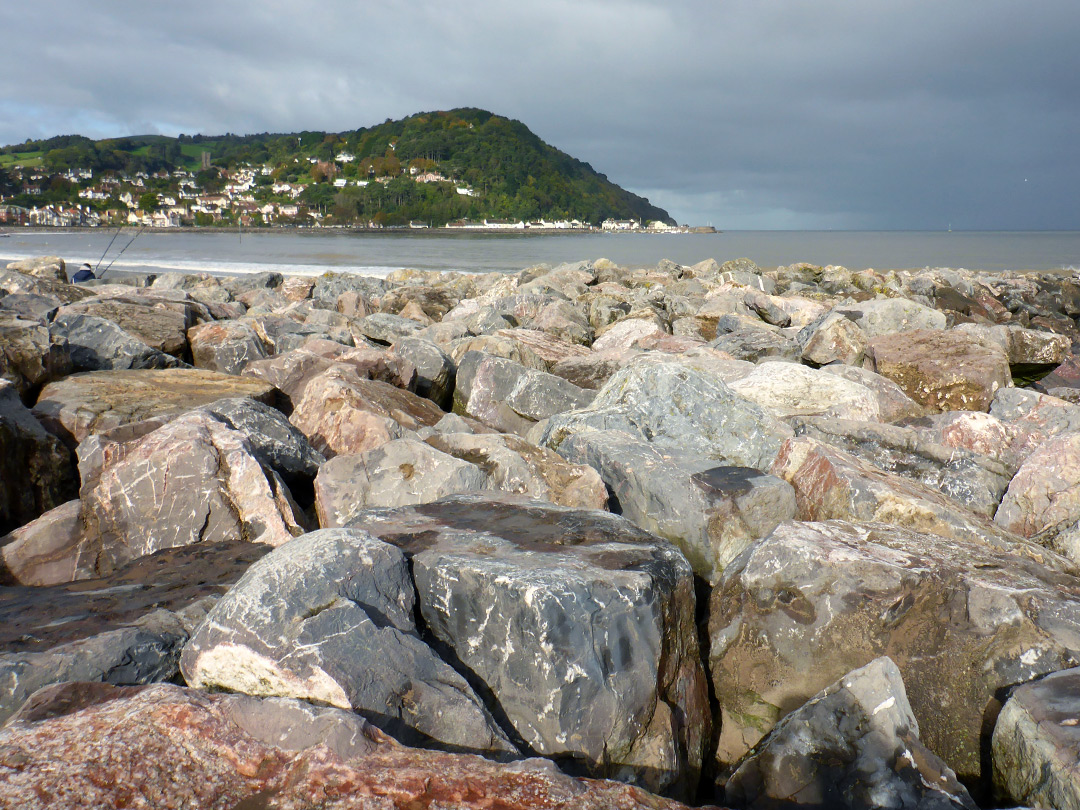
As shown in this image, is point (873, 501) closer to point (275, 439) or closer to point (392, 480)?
point (392, 480)

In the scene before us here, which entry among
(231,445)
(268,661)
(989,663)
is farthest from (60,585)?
(989,663)

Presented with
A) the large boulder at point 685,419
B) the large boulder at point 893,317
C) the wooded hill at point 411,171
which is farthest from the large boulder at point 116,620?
the wooded hill at point 411,171

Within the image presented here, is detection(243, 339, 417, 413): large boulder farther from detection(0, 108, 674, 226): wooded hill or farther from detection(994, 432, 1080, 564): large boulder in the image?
detection(0, 108, 674, 226): wooded hill

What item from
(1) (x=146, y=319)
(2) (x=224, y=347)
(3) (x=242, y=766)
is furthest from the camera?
(1) (x=146, y=319)

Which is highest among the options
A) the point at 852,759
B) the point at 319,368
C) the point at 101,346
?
the point at 101,346

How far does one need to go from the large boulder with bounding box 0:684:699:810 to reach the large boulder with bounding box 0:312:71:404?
4.39 meters

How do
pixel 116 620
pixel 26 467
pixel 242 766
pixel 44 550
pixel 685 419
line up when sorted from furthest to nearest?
pixel 685 419
pixel 26 467
pixel 44 550
pixel 116 620
pixel 242 766

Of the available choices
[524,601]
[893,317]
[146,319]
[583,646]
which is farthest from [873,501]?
[893,317]

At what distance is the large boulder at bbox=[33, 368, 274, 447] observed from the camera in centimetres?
484

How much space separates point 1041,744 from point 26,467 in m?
5.20

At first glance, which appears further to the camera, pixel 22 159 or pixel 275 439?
pixel 22 159

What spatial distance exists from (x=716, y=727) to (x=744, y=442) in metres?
2.48

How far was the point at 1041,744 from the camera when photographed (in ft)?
6.81

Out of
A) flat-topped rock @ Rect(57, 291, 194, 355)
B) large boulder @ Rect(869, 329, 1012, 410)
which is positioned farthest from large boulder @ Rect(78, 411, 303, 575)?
large boulder @ Rect(869, 329, 1012, 410)
